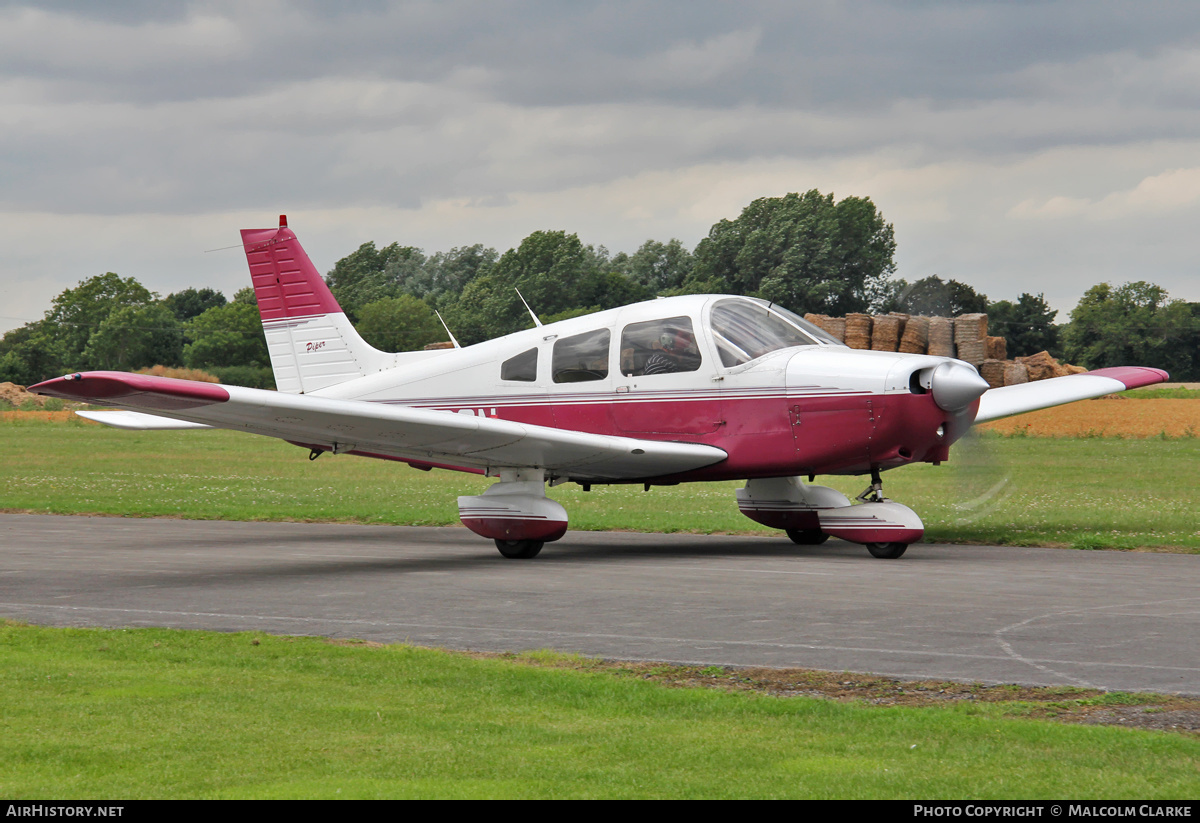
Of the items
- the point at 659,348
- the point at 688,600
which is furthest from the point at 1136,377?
the point at 688,600

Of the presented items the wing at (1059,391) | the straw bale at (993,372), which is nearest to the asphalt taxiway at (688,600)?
the wing at (1059,391)

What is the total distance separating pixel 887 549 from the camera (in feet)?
44.9

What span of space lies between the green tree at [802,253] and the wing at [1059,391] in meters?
56.7

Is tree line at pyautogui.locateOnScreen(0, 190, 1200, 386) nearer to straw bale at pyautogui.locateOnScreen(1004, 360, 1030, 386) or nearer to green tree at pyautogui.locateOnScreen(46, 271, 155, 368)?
green tree at pyautogui.locateOnScreen(46, 271, 155, 368)

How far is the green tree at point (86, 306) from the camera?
9025 cm

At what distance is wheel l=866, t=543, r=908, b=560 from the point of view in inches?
534

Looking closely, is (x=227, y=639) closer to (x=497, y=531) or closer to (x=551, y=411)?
(x=497, y=531)

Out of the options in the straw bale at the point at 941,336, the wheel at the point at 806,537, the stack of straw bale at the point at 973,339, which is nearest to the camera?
the straw bale at the point at 941,336

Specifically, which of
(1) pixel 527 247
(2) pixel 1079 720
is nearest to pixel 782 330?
(2) pixel 1079 720

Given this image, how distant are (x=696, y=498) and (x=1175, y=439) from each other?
20.0m

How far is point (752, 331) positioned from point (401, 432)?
4106mm

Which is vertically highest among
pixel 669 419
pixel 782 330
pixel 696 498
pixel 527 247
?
pixel 527 247

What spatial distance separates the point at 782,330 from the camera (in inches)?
573

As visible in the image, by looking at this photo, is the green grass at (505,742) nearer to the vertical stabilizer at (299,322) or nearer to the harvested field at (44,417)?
the vertical stabilizer at (299,322)
